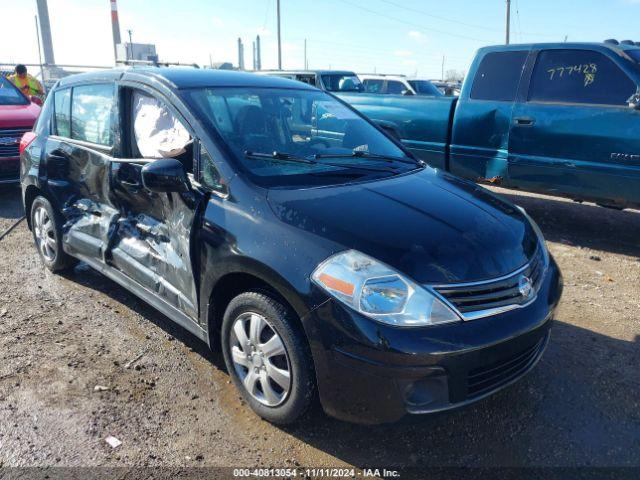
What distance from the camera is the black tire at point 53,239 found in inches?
181

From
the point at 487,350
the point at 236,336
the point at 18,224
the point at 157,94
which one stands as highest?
the point at 157,94

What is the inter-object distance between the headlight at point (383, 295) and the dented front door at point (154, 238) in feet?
3.55

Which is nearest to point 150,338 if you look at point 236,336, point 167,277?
point 167,277

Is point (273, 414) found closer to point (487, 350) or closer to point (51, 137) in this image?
point (487, 350)

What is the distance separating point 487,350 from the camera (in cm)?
240

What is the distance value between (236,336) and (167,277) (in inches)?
29.1

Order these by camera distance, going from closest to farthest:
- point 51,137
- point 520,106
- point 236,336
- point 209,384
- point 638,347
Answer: point 236,336 → point 209,384 → point 638,347 → point 51,137 → point 520,106

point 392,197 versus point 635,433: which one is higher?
→ point 392,197

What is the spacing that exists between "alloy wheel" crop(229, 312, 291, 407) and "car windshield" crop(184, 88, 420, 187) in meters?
0.75

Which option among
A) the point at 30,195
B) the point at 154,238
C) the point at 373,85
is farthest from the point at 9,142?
the point at 373,85

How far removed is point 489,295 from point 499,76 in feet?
14.9

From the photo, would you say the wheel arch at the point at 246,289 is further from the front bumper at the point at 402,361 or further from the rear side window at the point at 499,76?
the rear side window at the point at 499,76

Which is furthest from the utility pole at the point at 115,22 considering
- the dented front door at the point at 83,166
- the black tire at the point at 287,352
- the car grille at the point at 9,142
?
the black tire at the point at 287,352

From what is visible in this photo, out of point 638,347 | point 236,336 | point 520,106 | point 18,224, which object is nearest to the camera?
point 236,336
